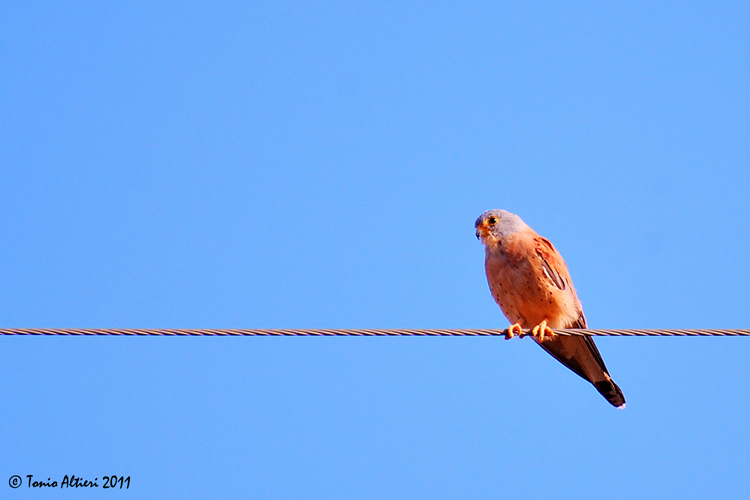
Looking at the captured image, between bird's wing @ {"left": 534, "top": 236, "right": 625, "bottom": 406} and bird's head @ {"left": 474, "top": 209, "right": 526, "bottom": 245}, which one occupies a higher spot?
bird's head @ {"left": 474, "top": 209, "right": 526, "bottom": 245}

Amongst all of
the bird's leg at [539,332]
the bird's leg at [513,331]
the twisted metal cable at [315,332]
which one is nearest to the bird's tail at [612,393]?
the bird's leg at [539,332]

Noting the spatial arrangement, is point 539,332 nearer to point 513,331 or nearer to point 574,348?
point 513,331

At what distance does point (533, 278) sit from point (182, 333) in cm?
300

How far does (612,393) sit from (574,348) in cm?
41

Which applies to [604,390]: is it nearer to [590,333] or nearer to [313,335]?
[590,333]

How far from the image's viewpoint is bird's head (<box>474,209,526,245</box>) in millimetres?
6266

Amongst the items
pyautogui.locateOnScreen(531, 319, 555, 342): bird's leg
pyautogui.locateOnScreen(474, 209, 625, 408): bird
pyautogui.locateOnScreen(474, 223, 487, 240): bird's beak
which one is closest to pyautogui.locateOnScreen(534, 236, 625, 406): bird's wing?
pyautogui.locateOnScreen(474, 209, 625, 408): bird

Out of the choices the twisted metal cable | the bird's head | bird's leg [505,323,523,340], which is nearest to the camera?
Result: the twisted metal cable

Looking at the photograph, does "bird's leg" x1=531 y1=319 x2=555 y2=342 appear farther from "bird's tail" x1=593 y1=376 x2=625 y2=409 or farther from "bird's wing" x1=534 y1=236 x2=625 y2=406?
"bird's tail" x1=593 y1=376 x2=625 y2=409

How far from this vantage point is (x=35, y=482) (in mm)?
5445

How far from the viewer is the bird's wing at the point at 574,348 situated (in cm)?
584

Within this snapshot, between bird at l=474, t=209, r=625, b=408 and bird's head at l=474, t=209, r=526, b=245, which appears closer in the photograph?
bird at l=474, t=209, r=625, b=408

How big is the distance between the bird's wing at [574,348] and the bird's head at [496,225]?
0.73 ft

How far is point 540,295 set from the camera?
5.91 metres
